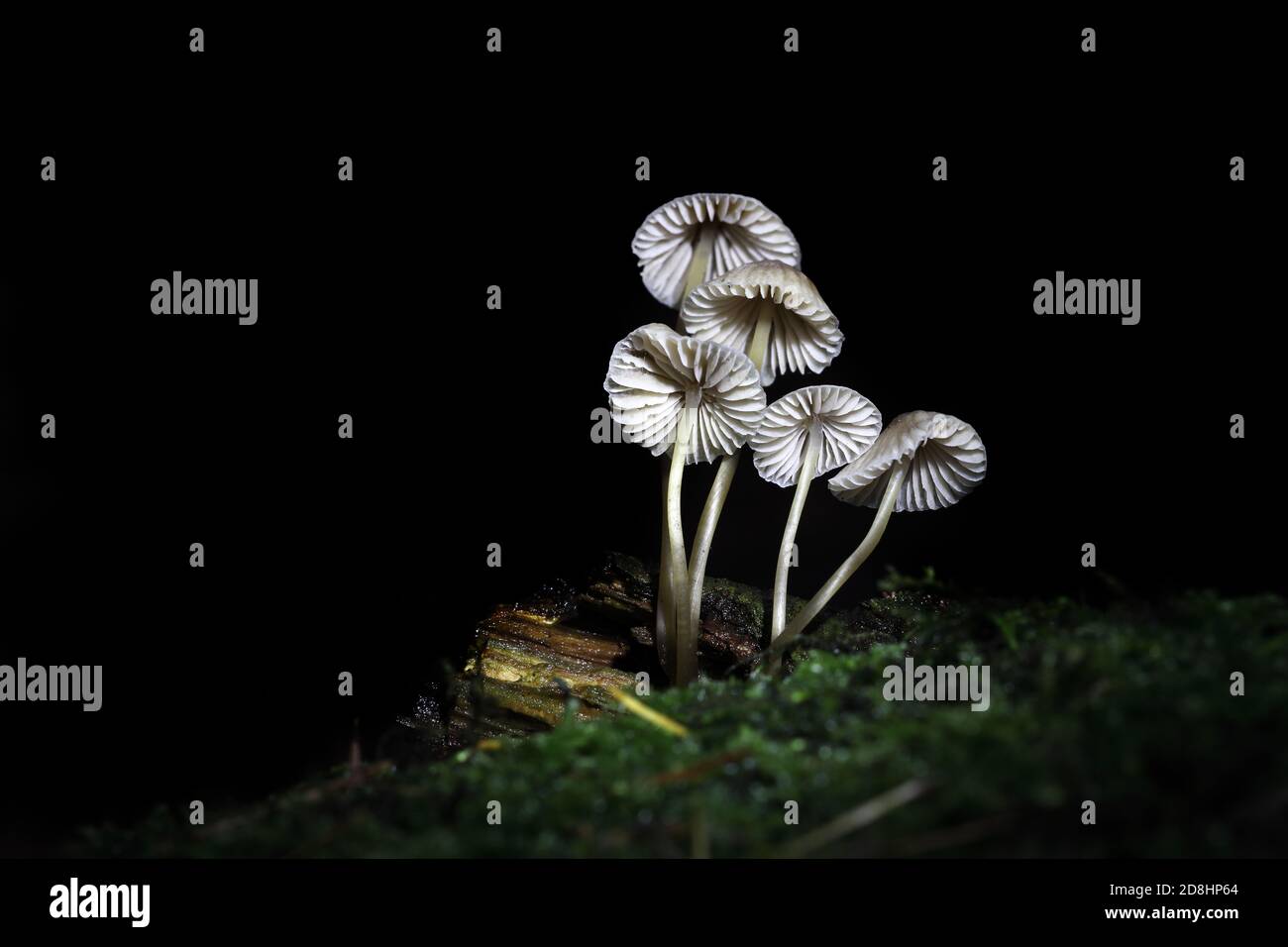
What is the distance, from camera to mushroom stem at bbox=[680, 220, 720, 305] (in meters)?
2.72

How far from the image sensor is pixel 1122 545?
2.96m

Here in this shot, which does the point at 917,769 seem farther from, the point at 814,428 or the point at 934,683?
the point at 814,428

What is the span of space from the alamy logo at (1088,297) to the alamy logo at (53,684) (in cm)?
324

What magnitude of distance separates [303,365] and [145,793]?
148 centimetres

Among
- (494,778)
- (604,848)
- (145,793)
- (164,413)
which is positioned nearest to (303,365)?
(164,413)

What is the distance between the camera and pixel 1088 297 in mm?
2631

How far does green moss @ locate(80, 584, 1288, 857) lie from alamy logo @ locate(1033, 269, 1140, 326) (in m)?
1.39

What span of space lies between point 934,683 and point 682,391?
125 centimetres

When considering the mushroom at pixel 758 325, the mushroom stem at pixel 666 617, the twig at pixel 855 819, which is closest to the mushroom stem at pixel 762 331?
the mushroom at pixel 758 325

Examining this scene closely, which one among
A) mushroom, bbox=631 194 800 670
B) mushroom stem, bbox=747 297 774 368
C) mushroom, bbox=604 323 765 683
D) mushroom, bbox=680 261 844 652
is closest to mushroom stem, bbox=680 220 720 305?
mushroom, bbox=631 194 800 670

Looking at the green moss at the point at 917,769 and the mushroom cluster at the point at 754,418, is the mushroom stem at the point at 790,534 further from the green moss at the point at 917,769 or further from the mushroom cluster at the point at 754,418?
the green moss at the point at 917,769

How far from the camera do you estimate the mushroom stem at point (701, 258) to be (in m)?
2.72
